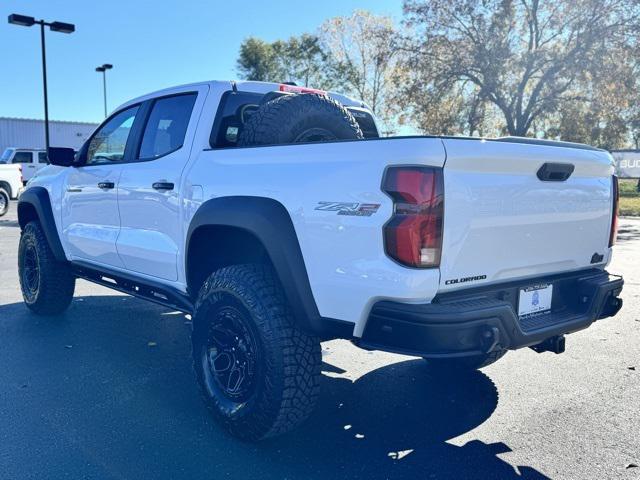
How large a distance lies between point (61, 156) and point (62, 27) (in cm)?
1667

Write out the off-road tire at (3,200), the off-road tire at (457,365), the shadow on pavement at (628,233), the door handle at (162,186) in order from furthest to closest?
1. the off-road tire at (3,200)
2. the shadow on pavement at (628,233)
3. the off-road tire at (457,365)
4. the door handle at (162,186)

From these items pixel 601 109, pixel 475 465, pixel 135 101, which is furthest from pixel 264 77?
pixel 475 465

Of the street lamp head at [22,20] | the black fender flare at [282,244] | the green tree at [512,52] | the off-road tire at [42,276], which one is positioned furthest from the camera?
the green tree at [512,52]

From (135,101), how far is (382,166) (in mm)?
2746

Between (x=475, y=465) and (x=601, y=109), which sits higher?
(x=601, y=109)

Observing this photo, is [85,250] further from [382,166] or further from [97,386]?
[382,166]

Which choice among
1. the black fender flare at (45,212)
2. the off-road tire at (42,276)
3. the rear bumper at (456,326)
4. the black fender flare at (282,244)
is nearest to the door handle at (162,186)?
the black fender flare at (282,244)

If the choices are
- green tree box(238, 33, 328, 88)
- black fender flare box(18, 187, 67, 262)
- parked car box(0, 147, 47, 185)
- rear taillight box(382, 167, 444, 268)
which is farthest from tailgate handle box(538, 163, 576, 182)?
green tree box(238, 33, 328, 88)

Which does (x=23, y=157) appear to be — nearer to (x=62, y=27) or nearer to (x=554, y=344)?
(x=62, y=27)

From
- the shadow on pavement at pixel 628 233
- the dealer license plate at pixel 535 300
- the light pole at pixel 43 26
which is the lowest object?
the shadow on pavement at pixel 628 233

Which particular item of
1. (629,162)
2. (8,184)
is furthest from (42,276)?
(629,162)

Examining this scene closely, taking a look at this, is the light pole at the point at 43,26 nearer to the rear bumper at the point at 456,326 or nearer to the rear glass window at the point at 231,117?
the rear glass window at the point at 231,117

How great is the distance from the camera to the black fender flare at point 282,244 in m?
2.85

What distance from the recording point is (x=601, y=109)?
931 inches
